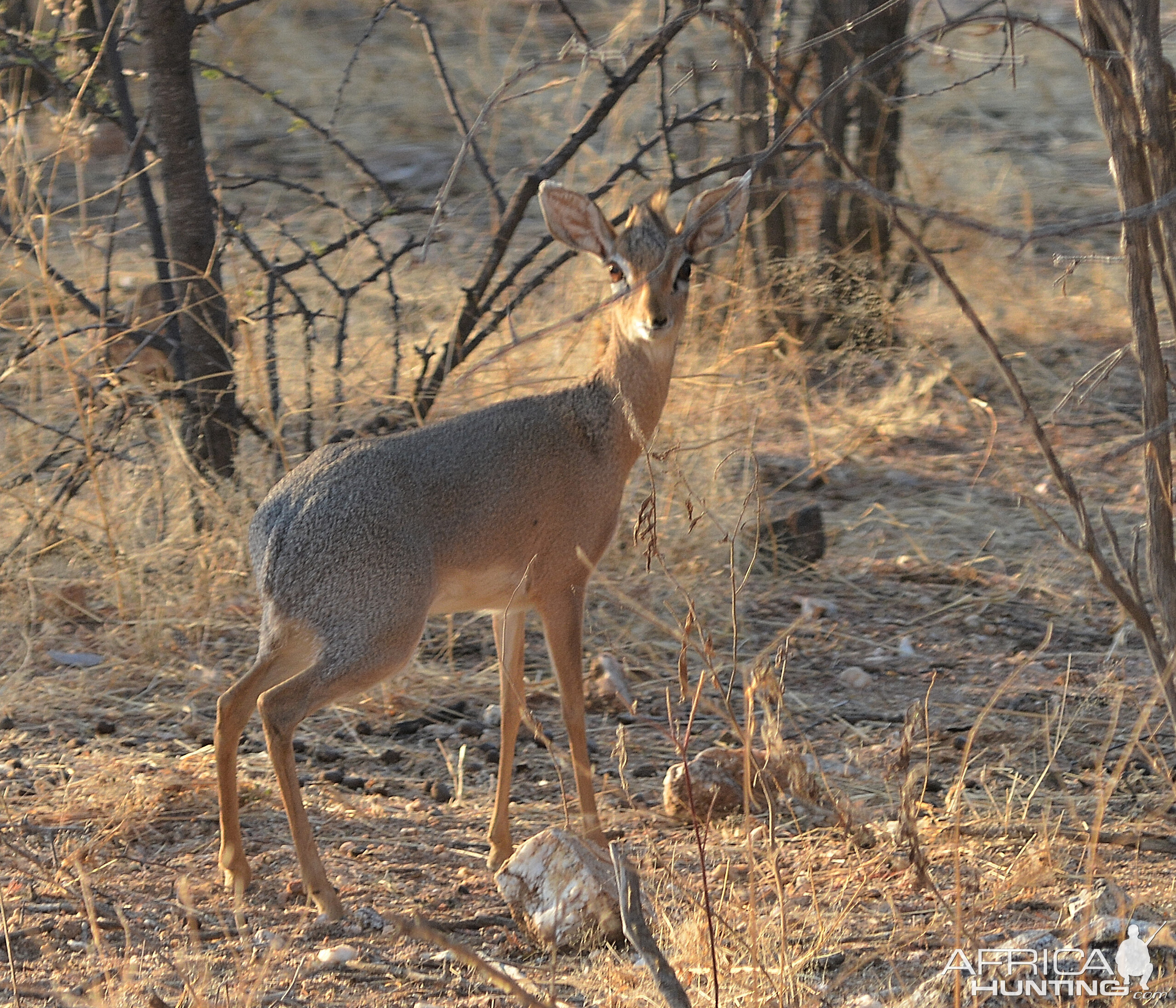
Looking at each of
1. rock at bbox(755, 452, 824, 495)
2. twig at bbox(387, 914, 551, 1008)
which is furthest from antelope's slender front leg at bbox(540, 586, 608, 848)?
rock at bbox(755, 452, 824, 495)

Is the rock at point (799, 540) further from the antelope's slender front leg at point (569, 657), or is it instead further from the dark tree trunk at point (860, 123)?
the antelope's slender front leg at point (569, 657)

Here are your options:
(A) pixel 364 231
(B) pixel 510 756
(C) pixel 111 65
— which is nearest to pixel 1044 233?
(B) pixel 510 756

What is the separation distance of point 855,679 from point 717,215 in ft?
5.72

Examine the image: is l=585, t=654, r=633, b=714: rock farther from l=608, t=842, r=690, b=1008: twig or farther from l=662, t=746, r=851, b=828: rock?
l=608, t=842, r=690, b=1008: twig

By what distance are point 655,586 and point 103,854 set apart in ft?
8.45

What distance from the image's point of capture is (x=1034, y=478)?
6824 mm

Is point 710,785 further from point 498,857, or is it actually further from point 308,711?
point 308,711

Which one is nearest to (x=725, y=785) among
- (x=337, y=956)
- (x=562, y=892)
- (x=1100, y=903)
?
(x=562, y=892)

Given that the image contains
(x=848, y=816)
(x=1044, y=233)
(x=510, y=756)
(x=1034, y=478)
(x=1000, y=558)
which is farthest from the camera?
(x=1034, y=478)

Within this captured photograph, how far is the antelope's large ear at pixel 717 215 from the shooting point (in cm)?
417

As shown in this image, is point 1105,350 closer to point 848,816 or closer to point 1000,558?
point 1000,558

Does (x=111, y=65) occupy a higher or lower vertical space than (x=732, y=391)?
higher

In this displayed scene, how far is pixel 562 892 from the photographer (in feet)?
10.4

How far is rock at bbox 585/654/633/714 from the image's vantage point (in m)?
4.79
